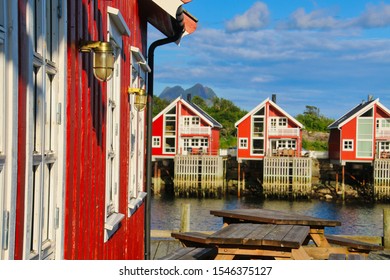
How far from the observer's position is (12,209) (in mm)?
2576

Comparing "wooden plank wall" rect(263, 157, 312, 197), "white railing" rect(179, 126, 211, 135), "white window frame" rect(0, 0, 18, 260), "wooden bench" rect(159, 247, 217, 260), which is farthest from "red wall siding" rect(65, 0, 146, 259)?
"white railing" rect(179, 126, 211, 135)

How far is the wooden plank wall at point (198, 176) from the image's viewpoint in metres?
47.7

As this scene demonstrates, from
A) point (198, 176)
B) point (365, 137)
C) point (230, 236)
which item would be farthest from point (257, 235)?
point (365, 137)

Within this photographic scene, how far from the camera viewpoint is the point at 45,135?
3.21 m

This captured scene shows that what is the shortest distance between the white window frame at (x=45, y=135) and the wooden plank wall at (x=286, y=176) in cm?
4358

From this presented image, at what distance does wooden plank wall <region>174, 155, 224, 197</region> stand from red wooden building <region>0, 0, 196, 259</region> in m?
41.5

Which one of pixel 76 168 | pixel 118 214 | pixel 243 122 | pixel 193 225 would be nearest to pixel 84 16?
pixel 76 168

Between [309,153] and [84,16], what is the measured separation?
160 feet

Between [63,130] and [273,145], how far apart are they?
47935mm

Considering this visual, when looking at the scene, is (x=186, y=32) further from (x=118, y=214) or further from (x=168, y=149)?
(x=168, y=149)

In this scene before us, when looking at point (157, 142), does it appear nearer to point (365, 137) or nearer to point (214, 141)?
point (214, 141)

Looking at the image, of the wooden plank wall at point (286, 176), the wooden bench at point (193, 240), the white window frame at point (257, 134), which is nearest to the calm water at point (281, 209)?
the wooden plank wall at point (286, 176)
